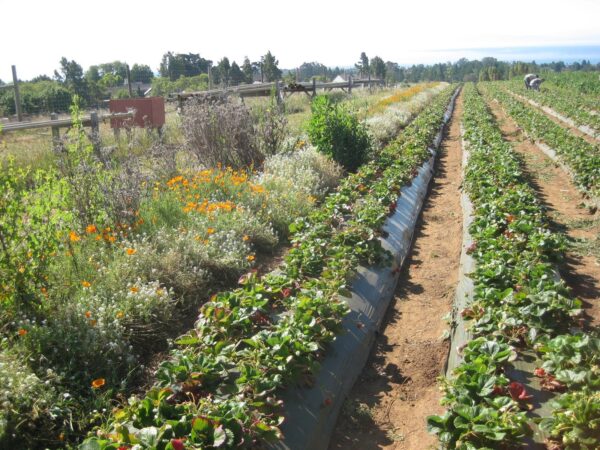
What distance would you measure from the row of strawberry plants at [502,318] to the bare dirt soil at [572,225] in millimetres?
483

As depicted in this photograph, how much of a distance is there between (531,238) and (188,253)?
358 cm

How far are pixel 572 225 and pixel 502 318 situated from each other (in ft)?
14.4

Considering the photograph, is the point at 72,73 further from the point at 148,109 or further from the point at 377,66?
the point at 377,66

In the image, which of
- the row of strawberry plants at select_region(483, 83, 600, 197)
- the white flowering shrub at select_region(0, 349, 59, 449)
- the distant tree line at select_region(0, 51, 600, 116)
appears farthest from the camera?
the distant tree line at select_region(0, 51, 600, 116)

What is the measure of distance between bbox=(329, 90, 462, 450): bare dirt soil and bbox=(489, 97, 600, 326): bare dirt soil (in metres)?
1.27

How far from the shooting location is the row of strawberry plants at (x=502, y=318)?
9.14 feet

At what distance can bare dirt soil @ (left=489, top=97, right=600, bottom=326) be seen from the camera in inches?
207

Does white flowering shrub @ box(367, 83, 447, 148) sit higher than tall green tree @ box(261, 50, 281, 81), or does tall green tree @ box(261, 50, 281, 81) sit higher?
tall green tree @ box(261, 50, 281, 81)

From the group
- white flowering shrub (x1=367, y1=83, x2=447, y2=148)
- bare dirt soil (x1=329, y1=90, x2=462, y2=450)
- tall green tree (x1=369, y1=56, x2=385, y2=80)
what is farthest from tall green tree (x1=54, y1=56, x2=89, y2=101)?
tall green tree (x1=369, y1=56, x2=385, y2=80)

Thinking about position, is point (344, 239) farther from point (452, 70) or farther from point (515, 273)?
point (452, 70)

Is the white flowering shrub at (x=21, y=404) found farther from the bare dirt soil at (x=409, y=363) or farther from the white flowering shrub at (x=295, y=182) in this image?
the white flowering shrub at (x=295, y=182)

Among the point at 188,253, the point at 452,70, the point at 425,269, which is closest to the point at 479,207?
the point at 425,269

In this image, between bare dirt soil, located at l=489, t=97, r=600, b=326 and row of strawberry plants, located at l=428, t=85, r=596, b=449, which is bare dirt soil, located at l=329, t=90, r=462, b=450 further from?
bare dirt soil, located at l=489, t=97, r=600, b=326

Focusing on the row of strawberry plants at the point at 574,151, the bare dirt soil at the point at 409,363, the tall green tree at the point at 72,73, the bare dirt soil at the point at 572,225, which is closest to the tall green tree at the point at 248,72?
the tall green tree at the point at 72,73
